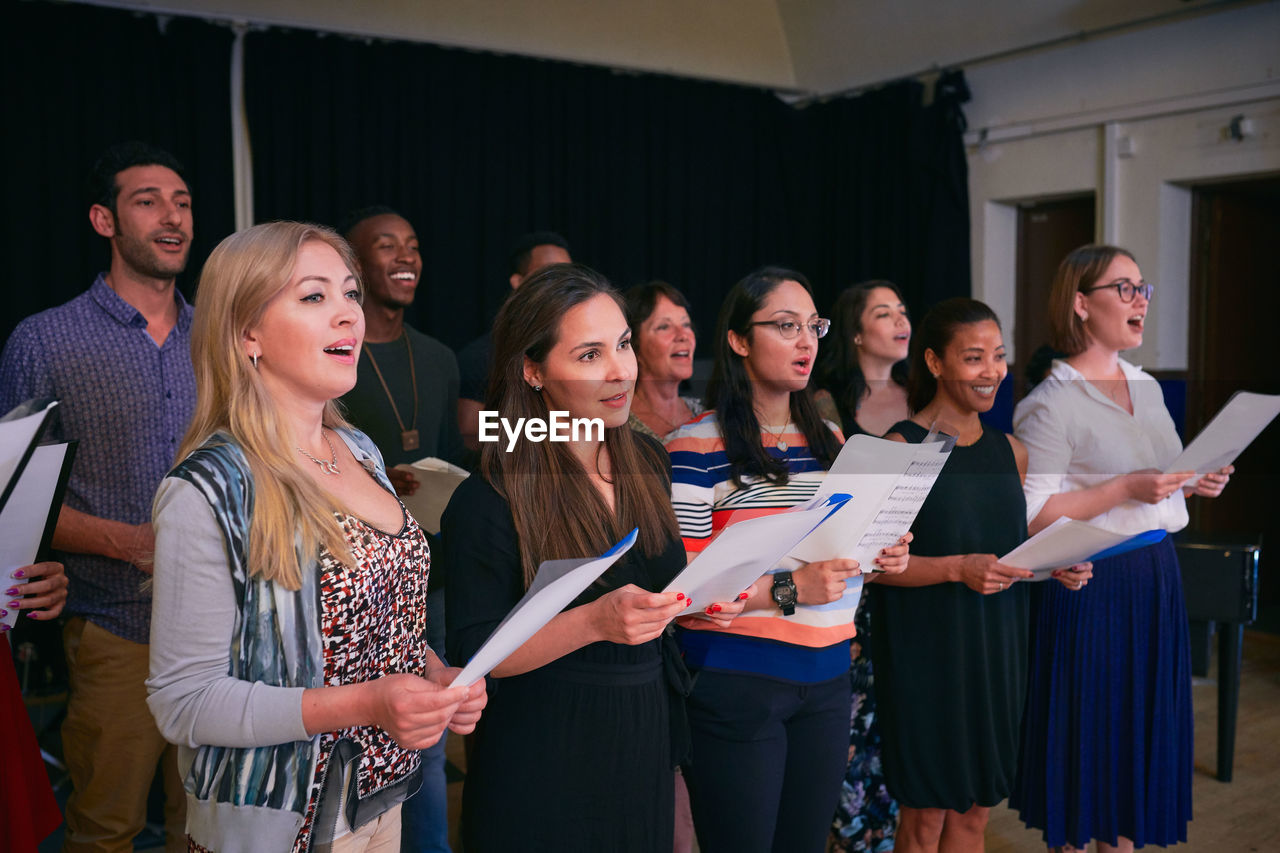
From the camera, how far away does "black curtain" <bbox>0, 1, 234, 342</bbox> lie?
461 cm

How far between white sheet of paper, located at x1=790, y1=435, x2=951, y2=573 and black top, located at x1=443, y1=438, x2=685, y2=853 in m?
0.41

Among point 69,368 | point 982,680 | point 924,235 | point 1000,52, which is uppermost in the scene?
point 1000,52

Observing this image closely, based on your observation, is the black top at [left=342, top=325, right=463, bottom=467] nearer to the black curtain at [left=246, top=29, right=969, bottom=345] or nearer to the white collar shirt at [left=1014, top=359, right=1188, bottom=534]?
the white collar shirt at [left=1014, top=359, right=1188, bottom=534]

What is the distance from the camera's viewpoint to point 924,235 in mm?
6219

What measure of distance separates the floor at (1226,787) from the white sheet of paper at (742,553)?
6.16ft

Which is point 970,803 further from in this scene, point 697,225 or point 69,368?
point 697,225

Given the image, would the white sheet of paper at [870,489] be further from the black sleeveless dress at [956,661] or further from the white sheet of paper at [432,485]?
the white sheet of paper at [432,485]

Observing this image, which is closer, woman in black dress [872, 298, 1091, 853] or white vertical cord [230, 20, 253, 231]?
woman in black dress [872, 298, 1091, 853]

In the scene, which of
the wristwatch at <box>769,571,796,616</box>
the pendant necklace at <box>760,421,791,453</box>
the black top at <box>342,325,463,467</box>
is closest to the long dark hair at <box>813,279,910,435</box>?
the pendant necklace at <box>760,421,791,453</box>

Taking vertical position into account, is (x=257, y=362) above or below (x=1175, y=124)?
below

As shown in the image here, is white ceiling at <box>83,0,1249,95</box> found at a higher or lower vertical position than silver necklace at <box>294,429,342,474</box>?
higher

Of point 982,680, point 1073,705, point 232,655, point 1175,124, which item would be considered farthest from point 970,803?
point 1175,124

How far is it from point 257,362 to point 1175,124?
5.21 m

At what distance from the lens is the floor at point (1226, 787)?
295cm
